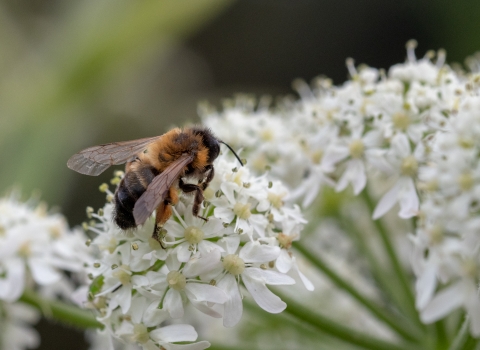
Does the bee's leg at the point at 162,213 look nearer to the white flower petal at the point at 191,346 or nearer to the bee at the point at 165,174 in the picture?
the bee at the point at 165,174

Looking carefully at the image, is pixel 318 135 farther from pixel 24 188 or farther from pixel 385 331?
pixel 24 188

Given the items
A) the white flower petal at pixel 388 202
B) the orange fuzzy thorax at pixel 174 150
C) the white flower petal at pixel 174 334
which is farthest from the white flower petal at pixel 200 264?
the white flower petal at pixel 388 202

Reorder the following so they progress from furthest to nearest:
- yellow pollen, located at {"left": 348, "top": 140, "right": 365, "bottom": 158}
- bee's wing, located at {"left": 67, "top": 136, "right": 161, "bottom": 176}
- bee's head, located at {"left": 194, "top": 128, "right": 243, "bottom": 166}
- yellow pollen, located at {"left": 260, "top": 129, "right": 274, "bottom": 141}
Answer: yellow pollen, located at {"left": 260, "top": 129, "right": 274, "bottom": 141} < yellow pollen, located at {"left": 348, "top": 140, "right": 365, "bottom": 158} < bee's wing, located at {"left": 67, "top": 136, "right": 161, "bottom": 176} < bee's head, located at {"left": 194, "top": 128, "right": 243, "bottom": 166}

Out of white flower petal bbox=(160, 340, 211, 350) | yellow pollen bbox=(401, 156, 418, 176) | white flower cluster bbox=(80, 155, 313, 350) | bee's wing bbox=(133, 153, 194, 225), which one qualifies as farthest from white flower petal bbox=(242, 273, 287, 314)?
yellow pollen bbox=(401, 156, 418, 176)

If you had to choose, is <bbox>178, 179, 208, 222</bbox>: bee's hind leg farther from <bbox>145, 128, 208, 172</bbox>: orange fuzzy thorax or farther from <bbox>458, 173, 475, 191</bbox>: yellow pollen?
<bbox>458, 173, 475, 191</bbox>: yellow pollen

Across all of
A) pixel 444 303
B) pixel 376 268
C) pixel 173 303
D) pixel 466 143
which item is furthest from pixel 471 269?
pixel 376 268

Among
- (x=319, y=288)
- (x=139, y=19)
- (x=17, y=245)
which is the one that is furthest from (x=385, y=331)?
(x=139, y=19)
